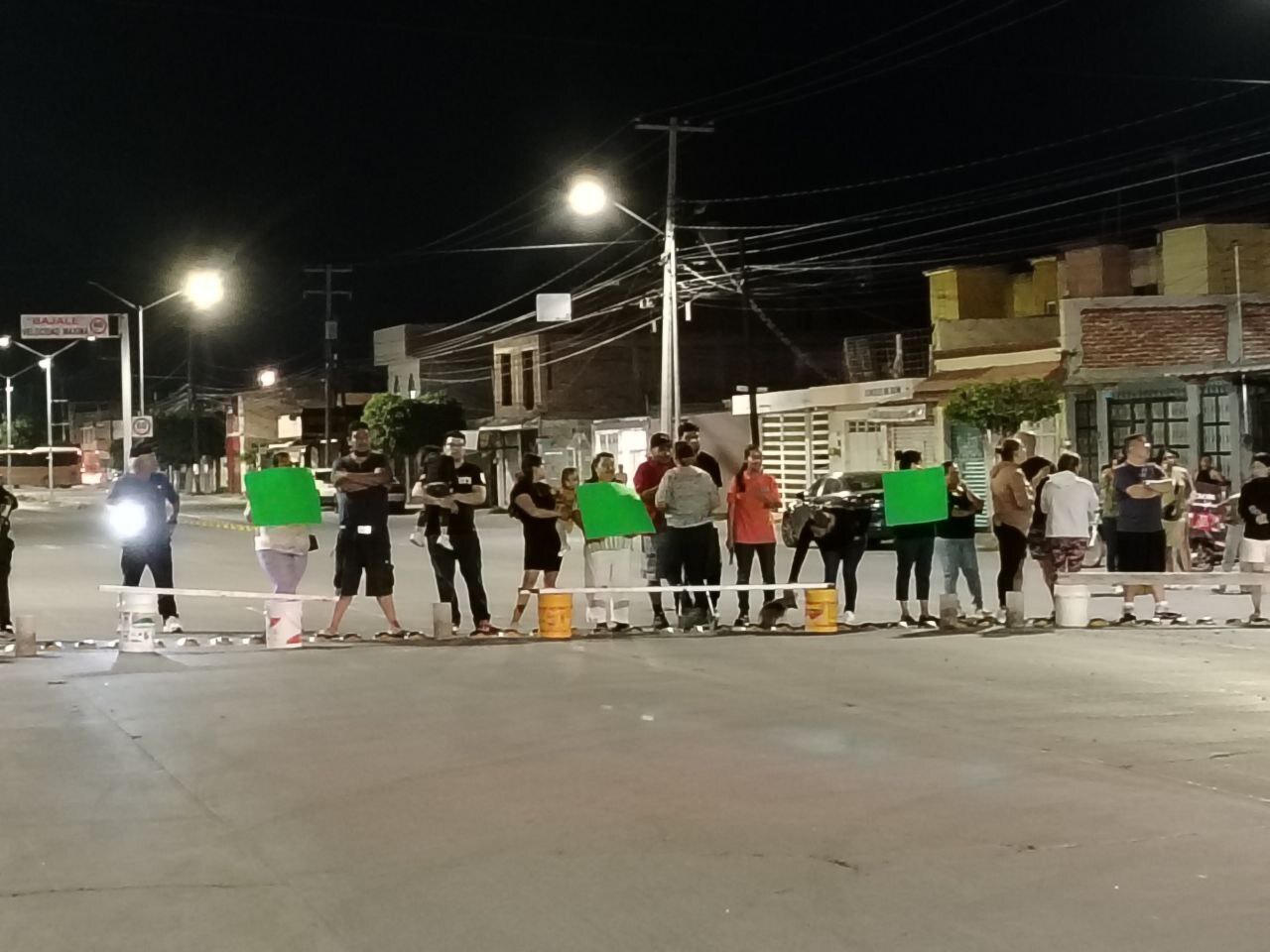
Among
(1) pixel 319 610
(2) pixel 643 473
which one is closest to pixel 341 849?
(2) pixel 643 473

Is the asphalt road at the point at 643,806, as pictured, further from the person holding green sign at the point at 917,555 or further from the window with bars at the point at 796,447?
the window with bars at the point at 796,447

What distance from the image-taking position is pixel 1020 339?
47250mm

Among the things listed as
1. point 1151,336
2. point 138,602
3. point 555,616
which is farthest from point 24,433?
point 555,616

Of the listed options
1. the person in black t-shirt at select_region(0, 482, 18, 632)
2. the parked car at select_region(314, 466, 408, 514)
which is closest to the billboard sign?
the parked car at select_region(314, 466, 408, 514)

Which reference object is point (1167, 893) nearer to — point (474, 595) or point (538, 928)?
point (538, 928)

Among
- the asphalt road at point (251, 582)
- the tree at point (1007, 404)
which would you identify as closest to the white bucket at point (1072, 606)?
the asphalt road at point (251, 582)

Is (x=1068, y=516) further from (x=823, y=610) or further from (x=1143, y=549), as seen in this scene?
(x=823, y=610)

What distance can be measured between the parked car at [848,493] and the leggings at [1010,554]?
13.3 meters

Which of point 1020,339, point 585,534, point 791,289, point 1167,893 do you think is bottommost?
point 1167,893

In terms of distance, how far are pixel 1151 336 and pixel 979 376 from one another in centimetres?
502

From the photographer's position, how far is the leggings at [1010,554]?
16.9 meters

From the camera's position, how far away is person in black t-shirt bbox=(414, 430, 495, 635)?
16.1 metres

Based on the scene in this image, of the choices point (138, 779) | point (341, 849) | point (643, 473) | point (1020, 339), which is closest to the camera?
point (341, 849)

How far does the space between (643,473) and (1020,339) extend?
31.4 metres
